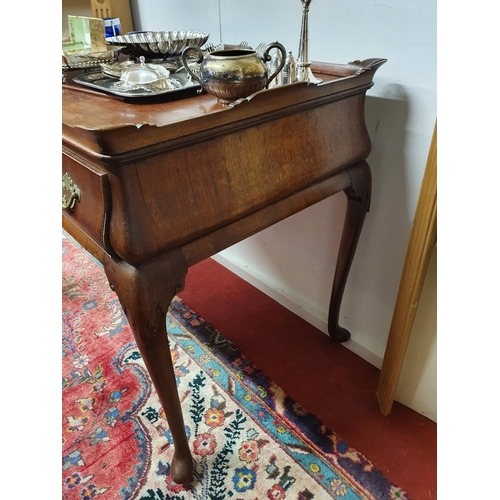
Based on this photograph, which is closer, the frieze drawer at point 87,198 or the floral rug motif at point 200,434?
the frieze drawer at point 87,198

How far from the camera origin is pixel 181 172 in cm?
67

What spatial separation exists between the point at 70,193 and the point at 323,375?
2.86ft

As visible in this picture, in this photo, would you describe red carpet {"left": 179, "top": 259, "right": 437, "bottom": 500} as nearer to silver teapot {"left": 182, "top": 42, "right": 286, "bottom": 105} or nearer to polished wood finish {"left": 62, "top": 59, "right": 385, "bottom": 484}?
polished wood finish {"left": 62, "top": 59, "right": 385, "bottom": 484}

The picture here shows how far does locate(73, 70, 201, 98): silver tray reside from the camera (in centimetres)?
82

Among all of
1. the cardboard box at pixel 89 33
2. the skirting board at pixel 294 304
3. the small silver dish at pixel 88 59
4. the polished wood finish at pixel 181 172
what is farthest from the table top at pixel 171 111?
the skirting board at pixel 294 304

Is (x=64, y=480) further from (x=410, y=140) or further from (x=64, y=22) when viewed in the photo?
(x=64, y=22)

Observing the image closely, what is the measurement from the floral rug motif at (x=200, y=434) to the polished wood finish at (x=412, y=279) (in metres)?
0.20

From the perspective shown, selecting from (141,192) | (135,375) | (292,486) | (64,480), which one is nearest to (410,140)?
(141,192)

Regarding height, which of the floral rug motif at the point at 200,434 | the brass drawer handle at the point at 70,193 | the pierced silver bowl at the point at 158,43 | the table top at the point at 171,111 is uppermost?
the pierced silver bowl at the point at 158,43

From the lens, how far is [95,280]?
1.73 meters

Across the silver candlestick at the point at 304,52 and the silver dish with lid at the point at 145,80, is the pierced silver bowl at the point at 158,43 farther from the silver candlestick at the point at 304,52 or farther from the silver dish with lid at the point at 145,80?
the silver candlestick at the point at 304,52

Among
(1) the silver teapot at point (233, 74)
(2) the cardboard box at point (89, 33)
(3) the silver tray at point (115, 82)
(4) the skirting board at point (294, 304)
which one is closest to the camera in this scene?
(1) the silver teapot at point (233, 74)

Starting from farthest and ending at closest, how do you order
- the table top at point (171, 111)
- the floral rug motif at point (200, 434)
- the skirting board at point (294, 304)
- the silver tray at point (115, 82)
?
the skirting board at point (294, 304), the floral rug motif at point (200, 434), the silver tray at point (115, 82), the table top at point (171, 111)

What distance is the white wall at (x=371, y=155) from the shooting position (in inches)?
35.3
